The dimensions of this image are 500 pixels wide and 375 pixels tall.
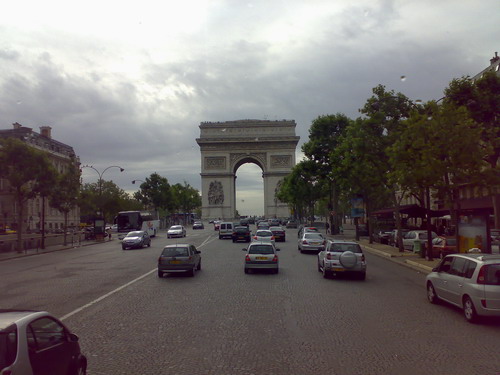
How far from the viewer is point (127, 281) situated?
1900 centimetres

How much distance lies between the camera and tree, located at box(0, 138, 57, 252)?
39.4 meters

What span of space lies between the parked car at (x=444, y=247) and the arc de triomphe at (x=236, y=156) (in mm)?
88560

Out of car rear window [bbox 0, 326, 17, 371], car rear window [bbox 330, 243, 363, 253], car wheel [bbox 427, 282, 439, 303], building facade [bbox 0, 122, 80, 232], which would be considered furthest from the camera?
building facade [bbox 0, 122, 80, 232]

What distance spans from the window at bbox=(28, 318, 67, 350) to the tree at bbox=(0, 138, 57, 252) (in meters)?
36.2

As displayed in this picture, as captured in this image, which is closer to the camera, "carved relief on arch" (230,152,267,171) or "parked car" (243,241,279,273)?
"parked car" (243,241,279,273)

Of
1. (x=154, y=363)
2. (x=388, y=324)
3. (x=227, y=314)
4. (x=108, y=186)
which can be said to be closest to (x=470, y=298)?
(x=388, y=324)

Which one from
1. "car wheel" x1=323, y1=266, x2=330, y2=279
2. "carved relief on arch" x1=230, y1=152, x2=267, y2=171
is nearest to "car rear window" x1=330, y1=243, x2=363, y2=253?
"car wheel" x1=323, y1=266, x2=330, y2=279

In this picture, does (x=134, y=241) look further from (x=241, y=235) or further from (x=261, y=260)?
(x=261, y=260)

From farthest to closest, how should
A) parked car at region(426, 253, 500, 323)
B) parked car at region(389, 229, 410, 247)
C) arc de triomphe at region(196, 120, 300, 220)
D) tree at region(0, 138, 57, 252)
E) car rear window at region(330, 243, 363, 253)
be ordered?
arc de triomphe at region(196, 120, 300, 220) < tree at region(0, 138, 57, 252) < parked car at region(389, 229, 410, 247) < car rear window at region(330, 243, 363, 253) < parked car at region(426, 253, 500, 323)

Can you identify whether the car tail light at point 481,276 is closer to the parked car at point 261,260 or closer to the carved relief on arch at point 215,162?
the parked car at point 261,260

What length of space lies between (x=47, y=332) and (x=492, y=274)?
911 centimetres

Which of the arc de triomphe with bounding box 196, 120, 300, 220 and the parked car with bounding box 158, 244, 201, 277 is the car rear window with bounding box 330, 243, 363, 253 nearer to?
the parked car with bounding box 158, 244, 201, 277

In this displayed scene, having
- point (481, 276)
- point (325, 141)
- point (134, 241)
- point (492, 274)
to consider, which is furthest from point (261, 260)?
point (325, 141)

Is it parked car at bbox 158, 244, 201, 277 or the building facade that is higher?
the building facade
